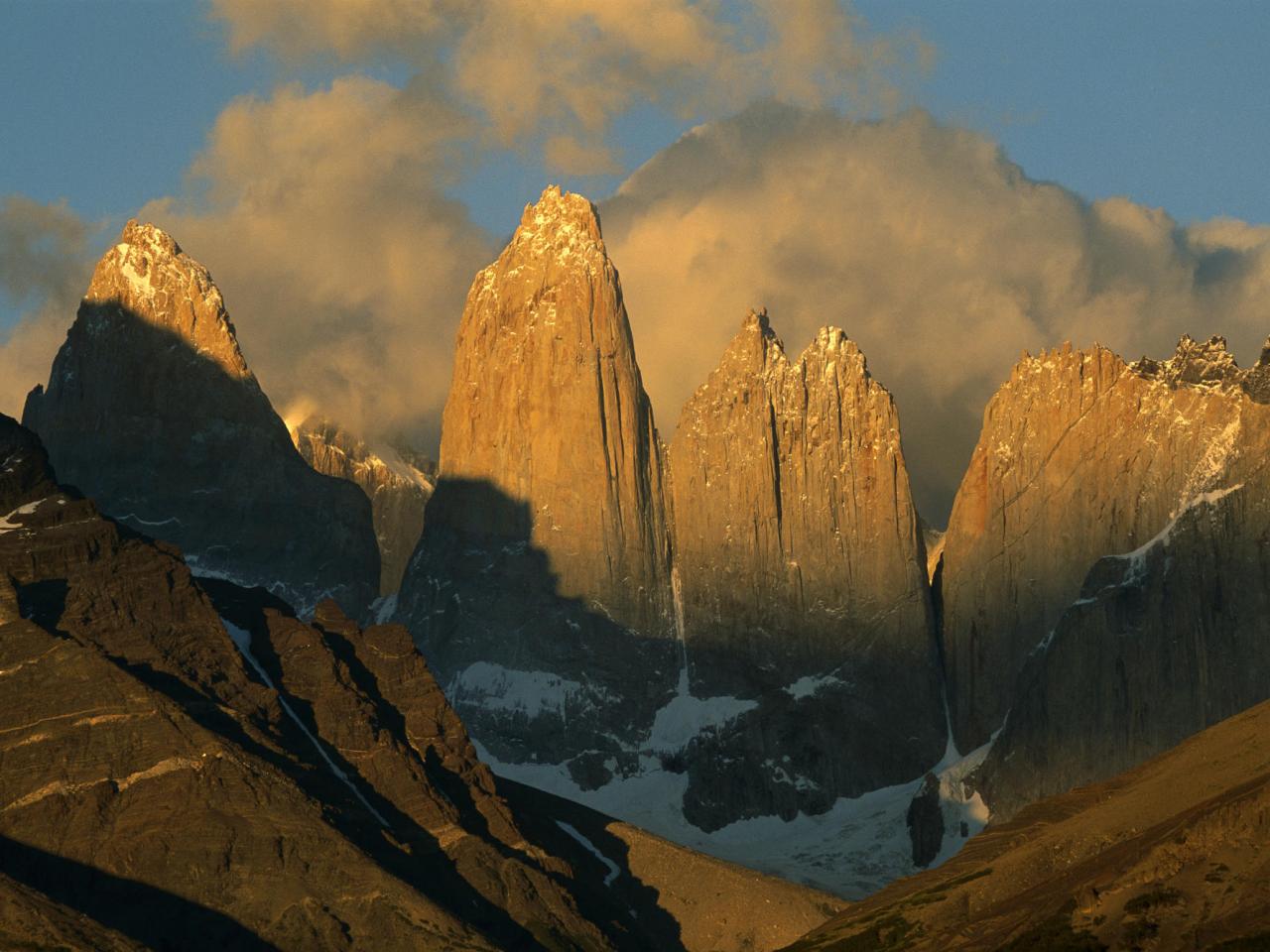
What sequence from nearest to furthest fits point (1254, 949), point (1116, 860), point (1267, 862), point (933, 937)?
point (1254, 949), point (1267, 862), point (1116, 860), point (933, 937)

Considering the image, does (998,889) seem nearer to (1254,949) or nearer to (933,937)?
(933,937)

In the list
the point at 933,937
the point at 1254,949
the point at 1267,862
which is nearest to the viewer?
the point at 1254,949

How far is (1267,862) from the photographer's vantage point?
535ft

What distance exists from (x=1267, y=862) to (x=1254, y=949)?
34.5 ft

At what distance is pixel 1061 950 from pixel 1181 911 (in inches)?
256

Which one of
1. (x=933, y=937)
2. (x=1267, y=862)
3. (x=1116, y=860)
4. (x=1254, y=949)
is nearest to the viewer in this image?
(x=1254, y=949)

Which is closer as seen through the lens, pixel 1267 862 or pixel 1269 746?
pixel 1267 862

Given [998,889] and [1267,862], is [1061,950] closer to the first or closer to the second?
[1267,862]

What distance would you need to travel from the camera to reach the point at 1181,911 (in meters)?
163

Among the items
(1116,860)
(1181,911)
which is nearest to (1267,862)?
(1181,911)

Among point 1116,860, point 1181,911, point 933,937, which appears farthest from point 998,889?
point 1181,911

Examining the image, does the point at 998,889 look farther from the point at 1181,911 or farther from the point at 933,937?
the point at 1181,911

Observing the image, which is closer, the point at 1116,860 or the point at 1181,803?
the point at 1116,860

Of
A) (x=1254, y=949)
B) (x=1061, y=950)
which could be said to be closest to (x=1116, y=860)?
(x=1061, y=950)
